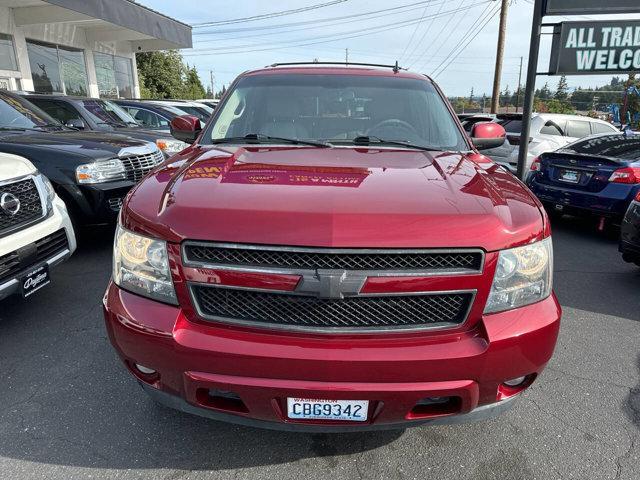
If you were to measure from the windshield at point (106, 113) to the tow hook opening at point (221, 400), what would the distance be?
296 inches

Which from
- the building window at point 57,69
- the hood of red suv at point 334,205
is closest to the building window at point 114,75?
the building window at point 57,69

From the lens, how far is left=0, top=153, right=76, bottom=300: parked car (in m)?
3.14

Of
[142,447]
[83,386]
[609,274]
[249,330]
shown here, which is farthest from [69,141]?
[609,274]

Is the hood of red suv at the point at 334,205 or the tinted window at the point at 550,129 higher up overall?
the hood of red suv at the point at 334,205

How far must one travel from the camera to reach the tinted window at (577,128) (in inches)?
375

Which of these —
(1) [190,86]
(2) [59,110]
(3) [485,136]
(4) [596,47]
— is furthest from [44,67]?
(1) [190,86]

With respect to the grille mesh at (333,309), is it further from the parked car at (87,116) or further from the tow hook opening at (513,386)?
the parked car at (87,116)

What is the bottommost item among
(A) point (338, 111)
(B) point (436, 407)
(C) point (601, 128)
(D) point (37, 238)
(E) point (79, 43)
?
(B) point (436, 407)

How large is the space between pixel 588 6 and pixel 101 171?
721 centimetres

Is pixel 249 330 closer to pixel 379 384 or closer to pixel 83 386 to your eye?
pixel 379 384

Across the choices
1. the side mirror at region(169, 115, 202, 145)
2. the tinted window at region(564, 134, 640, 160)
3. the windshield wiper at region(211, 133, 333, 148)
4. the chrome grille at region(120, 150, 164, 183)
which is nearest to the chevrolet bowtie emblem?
the windshield wiper at region(211, 133, 333, 148)

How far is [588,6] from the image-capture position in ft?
22.8

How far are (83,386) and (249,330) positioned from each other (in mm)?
1566

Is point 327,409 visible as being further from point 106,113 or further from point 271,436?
point 106,113
